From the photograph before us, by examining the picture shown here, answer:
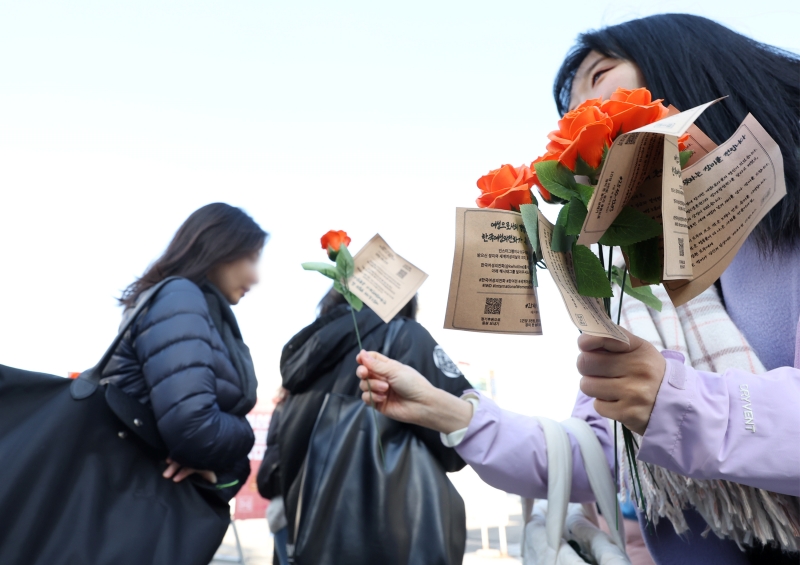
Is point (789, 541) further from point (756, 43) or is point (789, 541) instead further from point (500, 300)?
point (756, 43)

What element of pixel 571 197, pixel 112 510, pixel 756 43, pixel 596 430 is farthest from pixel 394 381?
pixel 756 43

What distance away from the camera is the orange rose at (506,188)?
2.39ft

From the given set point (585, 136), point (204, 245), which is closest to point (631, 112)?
point (585, 136)

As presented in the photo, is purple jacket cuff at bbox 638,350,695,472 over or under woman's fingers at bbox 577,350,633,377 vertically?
under

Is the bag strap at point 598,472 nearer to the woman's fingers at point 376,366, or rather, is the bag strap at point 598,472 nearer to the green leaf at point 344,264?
the woman's fingers at point 376,366

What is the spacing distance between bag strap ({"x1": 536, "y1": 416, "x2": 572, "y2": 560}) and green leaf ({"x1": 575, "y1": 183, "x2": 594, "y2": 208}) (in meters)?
0.62

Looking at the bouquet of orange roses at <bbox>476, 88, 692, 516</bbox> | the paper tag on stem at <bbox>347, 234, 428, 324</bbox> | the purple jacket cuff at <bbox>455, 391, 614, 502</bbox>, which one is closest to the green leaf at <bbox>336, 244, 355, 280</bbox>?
the paper tag on stem at <bbox>347, 234, 428, 324</bbox>

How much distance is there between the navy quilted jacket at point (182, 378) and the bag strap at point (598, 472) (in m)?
0.89

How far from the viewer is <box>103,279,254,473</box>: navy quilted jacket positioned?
142 cm

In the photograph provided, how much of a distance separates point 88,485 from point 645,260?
1.16 m

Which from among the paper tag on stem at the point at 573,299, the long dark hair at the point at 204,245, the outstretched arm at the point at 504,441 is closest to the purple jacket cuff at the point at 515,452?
the outstretched arm at the point at 504,441

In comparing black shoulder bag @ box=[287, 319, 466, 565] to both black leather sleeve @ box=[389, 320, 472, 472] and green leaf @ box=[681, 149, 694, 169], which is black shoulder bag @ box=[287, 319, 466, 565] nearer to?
black leather sleeve @ box=[389, 320, 472, 472]

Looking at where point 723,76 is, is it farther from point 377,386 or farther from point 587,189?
point 377,386

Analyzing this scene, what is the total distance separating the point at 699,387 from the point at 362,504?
38.2 inches
